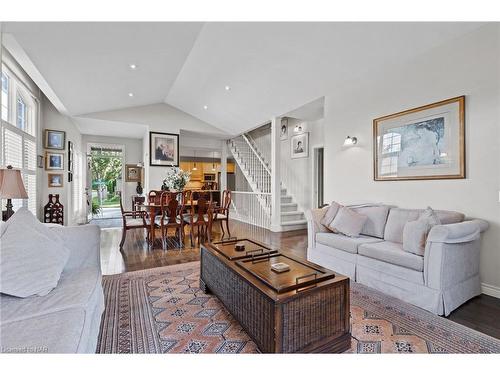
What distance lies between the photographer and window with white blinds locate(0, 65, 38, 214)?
3621mm

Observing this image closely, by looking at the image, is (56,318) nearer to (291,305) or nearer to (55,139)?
(291,305)

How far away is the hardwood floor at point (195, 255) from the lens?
2.00m

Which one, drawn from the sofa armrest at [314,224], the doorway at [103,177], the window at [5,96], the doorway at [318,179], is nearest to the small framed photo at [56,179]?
the window at [5,96]

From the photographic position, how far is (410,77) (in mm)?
3123

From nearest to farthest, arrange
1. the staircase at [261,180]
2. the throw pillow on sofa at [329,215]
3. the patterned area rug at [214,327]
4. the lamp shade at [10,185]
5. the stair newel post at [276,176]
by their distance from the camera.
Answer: the patterned area rug at [214,327], the lamp shade at [10,185], the throw pillow on sofa at [329,215], the stair newel post at [276,176], the staircase at [261,180]

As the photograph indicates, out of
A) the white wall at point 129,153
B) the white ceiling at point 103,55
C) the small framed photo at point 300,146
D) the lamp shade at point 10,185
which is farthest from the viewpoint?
the white wall at point 129,153

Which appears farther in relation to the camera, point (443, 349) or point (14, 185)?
point (14, 185)

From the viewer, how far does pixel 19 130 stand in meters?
4.11

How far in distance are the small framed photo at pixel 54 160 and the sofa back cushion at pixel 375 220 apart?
6358 mm

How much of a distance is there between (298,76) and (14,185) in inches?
159

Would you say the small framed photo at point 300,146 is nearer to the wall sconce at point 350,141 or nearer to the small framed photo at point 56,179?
the wall sconce at point 350,141

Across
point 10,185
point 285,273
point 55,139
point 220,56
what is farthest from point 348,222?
point 55,139
